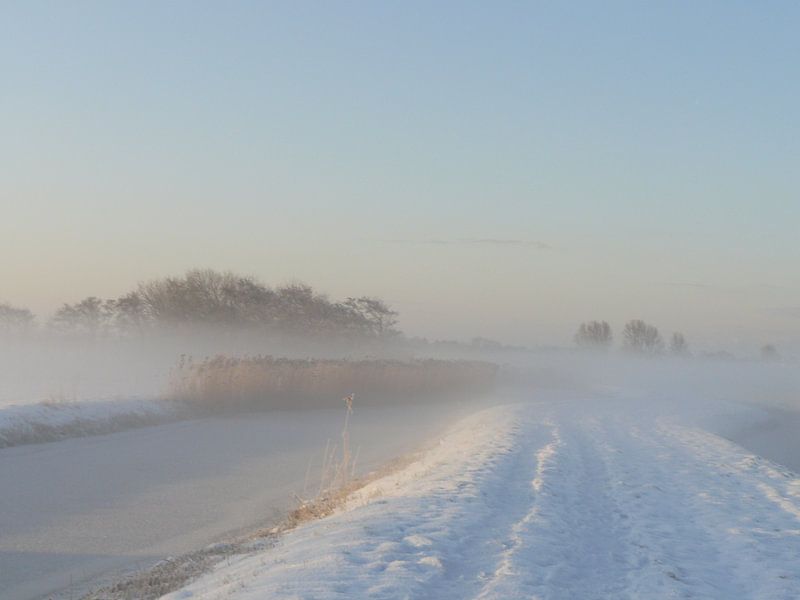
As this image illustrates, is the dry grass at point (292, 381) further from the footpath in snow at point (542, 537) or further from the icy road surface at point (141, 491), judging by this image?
the footpath in snow at point (542, 537)

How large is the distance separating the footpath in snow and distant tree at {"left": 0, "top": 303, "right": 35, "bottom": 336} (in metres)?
55.3

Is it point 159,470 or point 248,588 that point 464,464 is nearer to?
point 159,470

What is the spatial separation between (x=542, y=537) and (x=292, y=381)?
70.2ft

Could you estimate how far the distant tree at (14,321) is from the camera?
61.8 m

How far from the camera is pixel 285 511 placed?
1167 centimetres

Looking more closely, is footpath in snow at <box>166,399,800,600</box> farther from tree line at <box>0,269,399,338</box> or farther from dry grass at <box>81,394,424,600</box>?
tree line at <box>0,269,399,338</box>

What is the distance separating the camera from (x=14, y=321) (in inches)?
2520

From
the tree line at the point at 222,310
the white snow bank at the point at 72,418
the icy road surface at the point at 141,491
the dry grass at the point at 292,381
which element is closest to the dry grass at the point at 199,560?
the icy road surface at the point at 141,491

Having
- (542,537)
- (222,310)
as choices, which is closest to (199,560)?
(542,537)

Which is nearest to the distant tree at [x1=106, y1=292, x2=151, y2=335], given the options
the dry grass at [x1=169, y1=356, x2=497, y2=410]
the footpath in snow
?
the dry grass at [x1=169, y1=356, x2=497, y2=410]

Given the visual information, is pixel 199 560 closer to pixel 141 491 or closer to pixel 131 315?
pixel 141 491

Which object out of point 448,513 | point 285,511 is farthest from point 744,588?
point 285,511

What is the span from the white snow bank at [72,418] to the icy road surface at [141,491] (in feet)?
1.37

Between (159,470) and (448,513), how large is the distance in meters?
8.06
